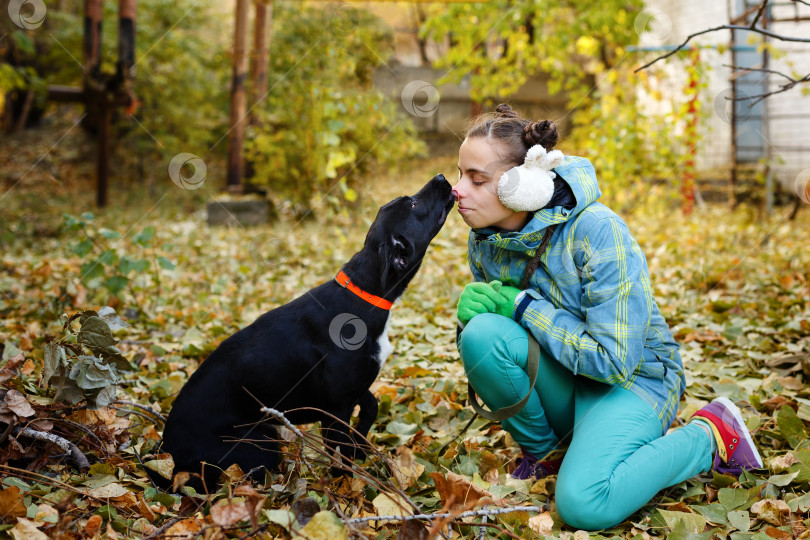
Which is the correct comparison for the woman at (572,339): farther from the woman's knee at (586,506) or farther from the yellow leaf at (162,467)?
the yellow leaf at (162,467)

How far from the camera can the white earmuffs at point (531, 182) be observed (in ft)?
6.93

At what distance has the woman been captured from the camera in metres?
2.05

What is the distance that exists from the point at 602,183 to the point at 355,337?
17.2 feet

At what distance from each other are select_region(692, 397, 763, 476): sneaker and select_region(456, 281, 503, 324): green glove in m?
0.86

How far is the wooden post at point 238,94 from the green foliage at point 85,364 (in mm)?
6403

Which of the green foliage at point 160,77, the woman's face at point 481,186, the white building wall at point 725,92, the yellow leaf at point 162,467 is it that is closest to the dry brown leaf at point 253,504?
the yellow leaf at point 162,467

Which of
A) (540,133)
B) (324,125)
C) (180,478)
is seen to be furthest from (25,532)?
(324,125)

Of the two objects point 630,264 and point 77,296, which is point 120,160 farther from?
point 630,264

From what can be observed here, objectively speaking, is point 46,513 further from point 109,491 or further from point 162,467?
point 162,467

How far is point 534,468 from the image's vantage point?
2.28 metres

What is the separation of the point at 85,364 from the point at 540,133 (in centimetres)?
169

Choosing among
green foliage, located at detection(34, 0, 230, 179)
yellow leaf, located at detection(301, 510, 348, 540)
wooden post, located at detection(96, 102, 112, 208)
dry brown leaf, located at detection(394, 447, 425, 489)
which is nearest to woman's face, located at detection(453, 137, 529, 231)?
dry brown leaf, located at detection(394, 447, 425, 489)

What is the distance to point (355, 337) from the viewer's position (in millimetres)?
2209

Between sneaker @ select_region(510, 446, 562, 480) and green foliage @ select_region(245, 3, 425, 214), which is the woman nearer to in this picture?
sneaker @ select_region(510, 446, 562, 480)
